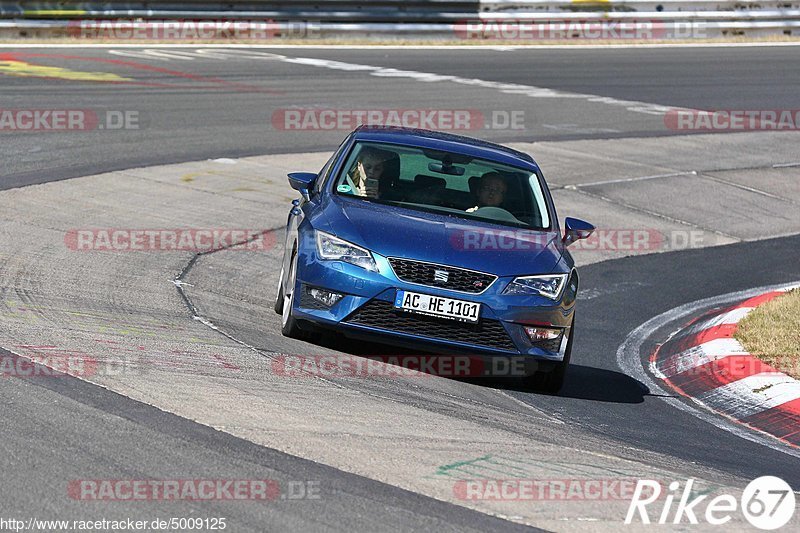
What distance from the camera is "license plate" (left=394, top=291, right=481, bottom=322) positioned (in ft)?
25.6

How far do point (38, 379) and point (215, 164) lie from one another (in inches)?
366

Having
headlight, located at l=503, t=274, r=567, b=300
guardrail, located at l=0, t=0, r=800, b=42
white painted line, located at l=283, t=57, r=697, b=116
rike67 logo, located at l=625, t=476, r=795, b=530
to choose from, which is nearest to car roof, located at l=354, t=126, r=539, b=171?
headlight, located at l=503, t=274, r=567, b=300

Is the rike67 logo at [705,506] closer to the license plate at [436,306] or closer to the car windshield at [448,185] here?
the license plate at [436,306]

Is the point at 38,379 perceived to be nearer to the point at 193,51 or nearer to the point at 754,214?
the point at 754,214

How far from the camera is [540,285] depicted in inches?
320
